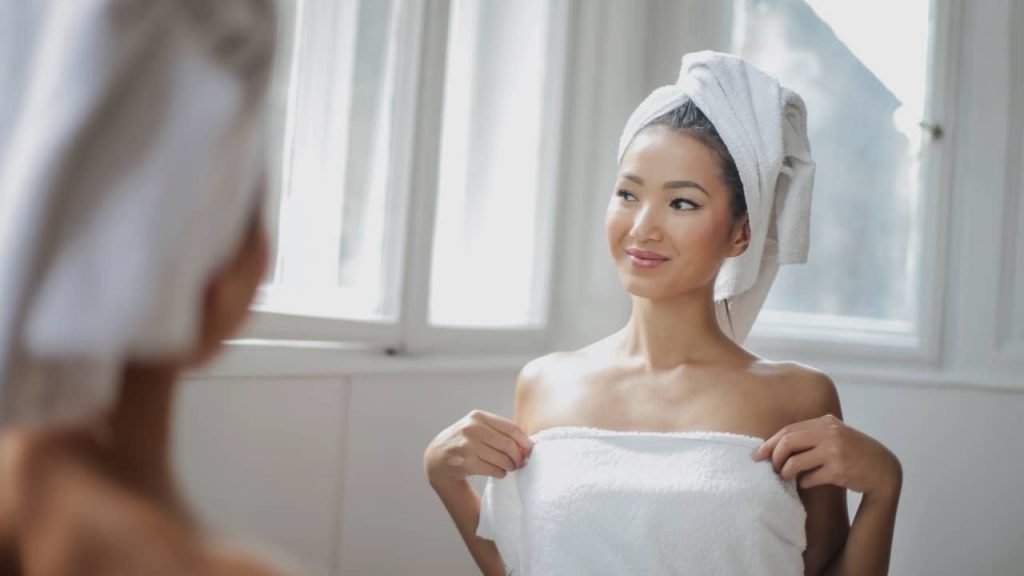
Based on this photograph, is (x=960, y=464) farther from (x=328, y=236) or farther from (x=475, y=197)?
(x=328, y=236)

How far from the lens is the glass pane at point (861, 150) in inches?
78.8

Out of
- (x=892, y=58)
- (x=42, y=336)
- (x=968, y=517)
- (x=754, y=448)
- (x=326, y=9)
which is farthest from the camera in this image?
(x=892, y=58)

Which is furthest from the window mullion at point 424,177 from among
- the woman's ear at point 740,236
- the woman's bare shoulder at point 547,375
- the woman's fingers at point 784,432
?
the woman's fingers at point 784,432

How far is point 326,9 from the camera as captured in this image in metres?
1.60

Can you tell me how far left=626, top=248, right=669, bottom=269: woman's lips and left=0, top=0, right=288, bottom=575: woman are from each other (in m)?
0.89

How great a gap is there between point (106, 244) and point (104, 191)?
20 mm

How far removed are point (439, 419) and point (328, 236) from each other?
1.10 feet

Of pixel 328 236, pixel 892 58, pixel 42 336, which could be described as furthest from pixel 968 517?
pixel 42 336

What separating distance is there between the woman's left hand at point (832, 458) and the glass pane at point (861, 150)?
2.90 ft

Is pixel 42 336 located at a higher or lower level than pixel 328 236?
lower

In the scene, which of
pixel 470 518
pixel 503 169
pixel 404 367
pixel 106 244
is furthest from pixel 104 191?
pixel 503 169

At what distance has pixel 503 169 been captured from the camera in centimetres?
211

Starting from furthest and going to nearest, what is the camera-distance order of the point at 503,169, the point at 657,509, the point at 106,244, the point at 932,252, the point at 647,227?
1. the point at 503,169
2. the point at 932,252
3. the point at 647,227
4. the point at 657,509
5. the point at 106,244

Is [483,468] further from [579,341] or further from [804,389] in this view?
[579,341]
